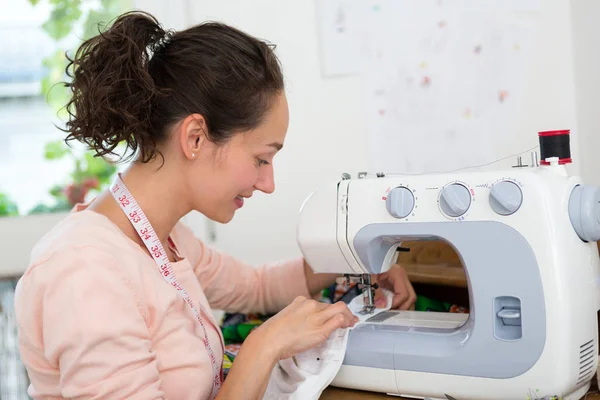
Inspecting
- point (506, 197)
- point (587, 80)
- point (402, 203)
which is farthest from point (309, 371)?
point (587, 80)

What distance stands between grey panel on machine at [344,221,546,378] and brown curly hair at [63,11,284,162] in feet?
0.98

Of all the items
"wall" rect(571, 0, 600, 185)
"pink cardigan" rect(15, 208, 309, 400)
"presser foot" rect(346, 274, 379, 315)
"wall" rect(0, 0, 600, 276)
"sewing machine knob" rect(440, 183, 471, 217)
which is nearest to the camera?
"pink cardigan" rect(15, 208, 309, 400)

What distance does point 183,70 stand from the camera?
1.11m

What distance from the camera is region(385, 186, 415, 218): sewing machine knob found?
44.3 inches

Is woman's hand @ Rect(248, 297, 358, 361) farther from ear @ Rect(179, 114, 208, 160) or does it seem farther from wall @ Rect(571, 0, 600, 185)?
wall @ Rect(571, 0, 600, 185)

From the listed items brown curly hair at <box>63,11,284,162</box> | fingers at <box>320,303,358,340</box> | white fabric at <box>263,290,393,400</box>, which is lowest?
white fabric at <box>263,290,393,400</box>

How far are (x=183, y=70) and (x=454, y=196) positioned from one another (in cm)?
47

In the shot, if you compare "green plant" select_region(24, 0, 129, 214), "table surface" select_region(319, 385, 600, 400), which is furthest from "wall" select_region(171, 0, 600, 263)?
"table surface" select_region(319, 385, 600, 400)

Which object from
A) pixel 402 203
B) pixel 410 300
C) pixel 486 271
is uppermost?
pixel 402 203

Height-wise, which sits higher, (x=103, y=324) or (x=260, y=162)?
(x=260, y=162)

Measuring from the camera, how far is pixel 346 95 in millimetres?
1874

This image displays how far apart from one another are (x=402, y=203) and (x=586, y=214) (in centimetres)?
27

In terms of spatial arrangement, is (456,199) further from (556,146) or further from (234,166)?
(234,166)

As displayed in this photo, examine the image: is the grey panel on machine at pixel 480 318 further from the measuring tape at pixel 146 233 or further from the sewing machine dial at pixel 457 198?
the measuring tape at pixel 146 233
